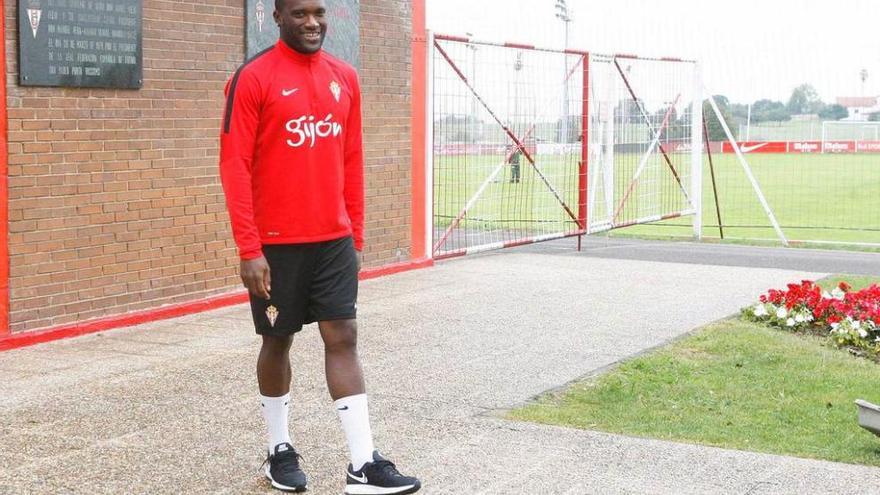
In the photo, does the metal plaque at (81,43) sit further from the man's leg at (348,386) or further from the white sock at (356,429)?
the white sock at (356,429)

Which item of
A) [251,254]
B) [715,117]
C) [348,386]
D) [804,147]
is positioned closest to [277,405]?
[348,386]

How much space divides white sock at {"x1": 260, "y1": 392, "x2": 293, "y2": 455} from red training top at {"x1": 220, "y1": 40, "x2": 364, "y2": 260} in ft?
2.32

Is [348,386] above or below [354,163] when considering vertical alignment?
below

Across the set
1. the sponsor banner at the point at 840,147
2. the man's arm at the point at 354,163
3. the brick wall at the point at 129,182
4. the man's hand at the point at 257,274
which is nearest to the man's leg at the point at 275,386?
the man's hand at the point at 257,274

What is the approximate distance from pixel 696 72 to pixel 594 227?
357 cm

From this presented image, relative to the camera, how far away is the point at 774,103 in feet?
125

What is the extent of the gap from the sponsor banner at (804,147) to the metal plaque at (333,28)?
38254mm

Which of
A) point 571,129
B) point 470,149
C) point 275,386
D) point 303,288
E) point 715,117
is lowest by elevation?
point 275,386

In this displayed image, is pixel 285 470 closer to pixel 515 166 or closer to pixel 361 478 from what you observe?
pixel 361 478

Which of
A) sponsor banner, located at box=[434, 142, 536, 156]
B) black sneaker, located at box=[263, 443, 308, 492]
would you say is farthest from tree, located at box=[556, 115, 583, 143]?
black sneaker, located at box=[263, 443, 308, 492]

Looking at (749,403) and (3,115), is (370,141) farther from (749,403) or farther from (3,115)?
(749,403)

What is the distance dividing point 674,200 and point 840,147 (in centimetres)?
3271

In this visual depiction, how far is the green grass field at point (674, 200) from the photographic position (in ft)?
46.1

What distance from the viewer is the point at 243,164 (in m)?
5.15
